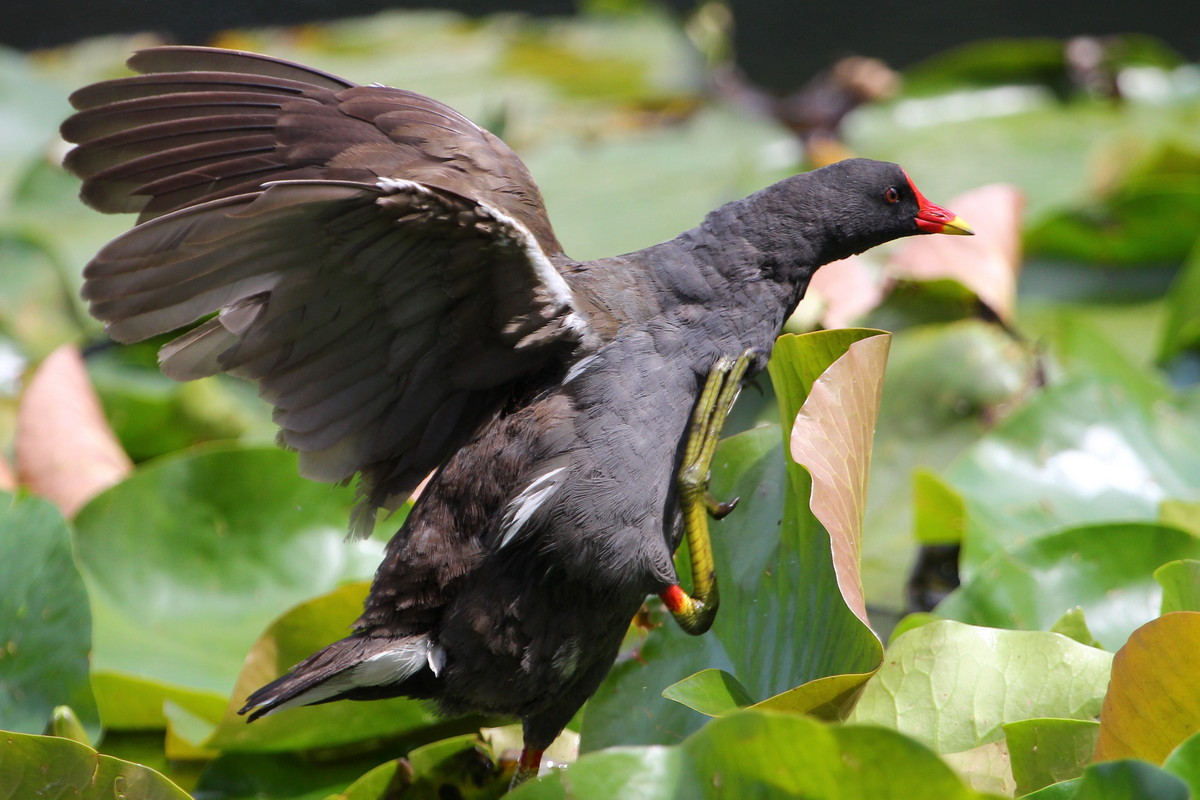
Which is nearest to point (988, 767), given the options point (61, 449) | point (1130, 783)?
point (1130, 783)

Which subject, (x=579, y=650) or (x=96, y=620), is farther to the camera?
(x=96, y=620)

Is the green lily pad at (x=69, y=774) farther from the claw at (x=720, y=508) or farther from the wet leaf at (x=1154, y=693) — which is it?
the wet leaf at (x=1154, y=693)

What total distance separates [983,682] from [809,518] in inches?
11.9

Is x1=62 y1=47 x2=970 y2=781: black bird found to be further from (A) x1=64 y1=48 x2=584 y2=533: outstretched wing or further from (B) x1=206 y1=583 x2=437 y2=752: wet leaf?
(B) x1=206 y1=583 x2=437 y2=752: wet leaf

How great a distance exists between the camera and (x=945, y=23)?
502 centimetres

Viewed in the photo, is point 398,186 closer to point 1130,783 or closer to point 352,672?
point 352,672

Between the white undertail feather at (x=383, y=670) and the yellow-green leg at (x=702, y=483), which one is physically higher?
the yellow-green leg at (x=702, y=483)

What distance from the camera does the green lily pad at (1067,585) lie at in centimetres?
177

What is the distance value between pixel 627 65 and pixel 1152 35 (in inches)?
82.5

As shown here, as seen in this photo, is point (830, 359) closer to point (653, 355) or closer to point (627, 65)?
point (653, 355)

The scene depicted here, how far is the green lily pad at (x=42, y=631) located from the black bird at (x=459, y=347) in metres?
0.34

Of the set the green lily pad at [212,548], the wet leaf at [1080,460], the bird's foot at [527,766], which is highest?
the wet leaf at [1080,460]

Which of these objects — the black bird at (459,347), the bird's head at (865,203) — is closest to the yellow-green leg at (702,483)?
the black bird at (459,347)

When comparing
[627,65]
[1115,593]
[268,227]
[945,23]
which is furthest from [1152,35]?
[268,227]
